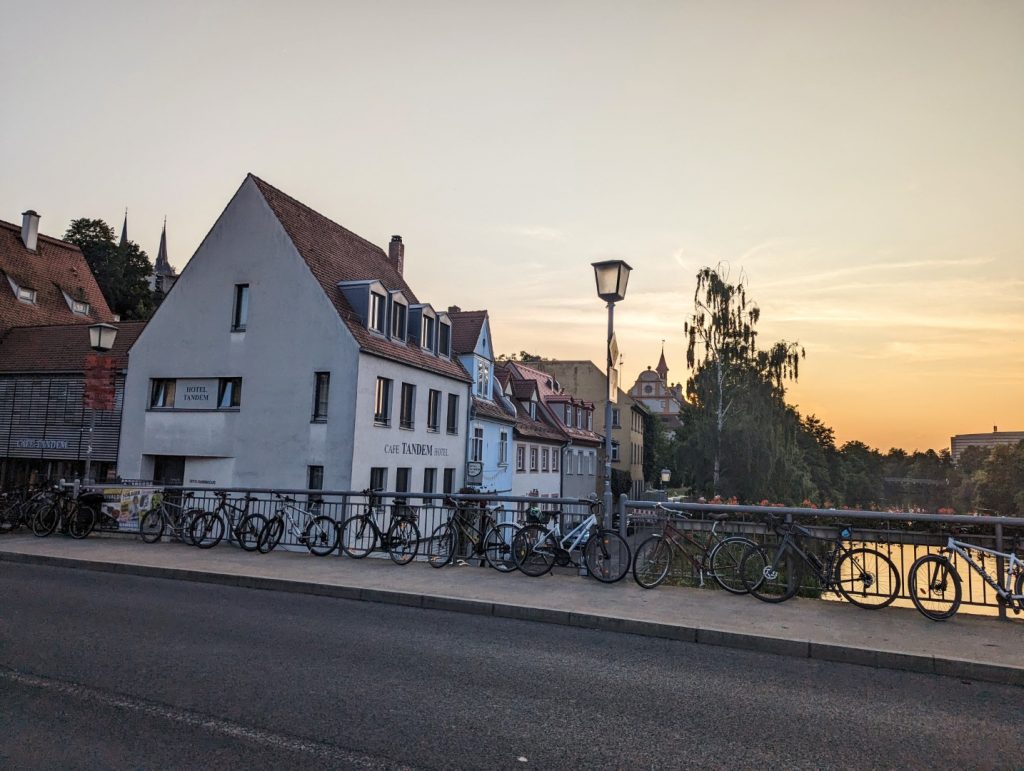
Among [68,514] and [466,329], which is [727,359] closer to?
[466,329]

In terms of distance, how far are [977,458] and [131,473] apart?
131 metres

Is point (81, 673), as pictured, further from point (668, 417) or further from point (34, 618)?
point (668, 417)

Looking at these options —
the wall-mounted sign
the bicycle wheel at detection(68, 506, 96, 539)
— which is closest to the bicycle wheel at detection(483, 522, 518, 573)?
the bicycle wheel at detection(68, 506, 96, 539)

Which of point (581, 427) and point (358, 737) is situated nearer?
point (358, 737)

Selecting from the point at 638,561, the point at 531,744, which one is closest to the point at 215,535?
the point at 638,561

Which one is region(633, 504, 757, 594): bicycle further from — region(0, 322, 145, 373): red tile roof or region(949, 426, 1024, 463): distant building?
region(949, 426, 1024, 463): distant building

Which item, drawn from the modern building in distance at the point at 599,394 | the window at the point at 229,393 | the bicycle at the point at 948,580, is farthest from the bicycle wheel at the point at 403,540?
the modern building in distance at the point at 599,394

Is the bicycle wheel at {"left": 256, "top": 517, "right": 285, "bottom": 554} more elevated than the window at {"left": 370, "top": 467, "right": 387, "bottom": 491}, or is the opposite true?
the window at {"left": 370, "top": 467, "right": 387, "bottom": 491}

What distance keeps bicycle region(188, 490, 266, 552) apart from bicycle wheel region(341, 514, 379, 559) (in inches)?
76.3

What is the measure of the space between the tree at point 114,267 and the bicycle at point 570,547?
52825 mm

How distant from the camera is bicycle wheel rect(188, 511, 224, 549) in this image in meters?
14.9

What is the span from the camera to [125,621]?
798 centimetres

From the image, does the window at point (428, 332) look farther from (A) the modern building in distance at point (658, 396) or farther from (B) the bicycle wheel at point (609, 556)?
(A) the modern building in distance at point (658, 396)

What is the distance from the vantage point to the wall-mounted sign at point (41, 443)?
29594 millimetres
